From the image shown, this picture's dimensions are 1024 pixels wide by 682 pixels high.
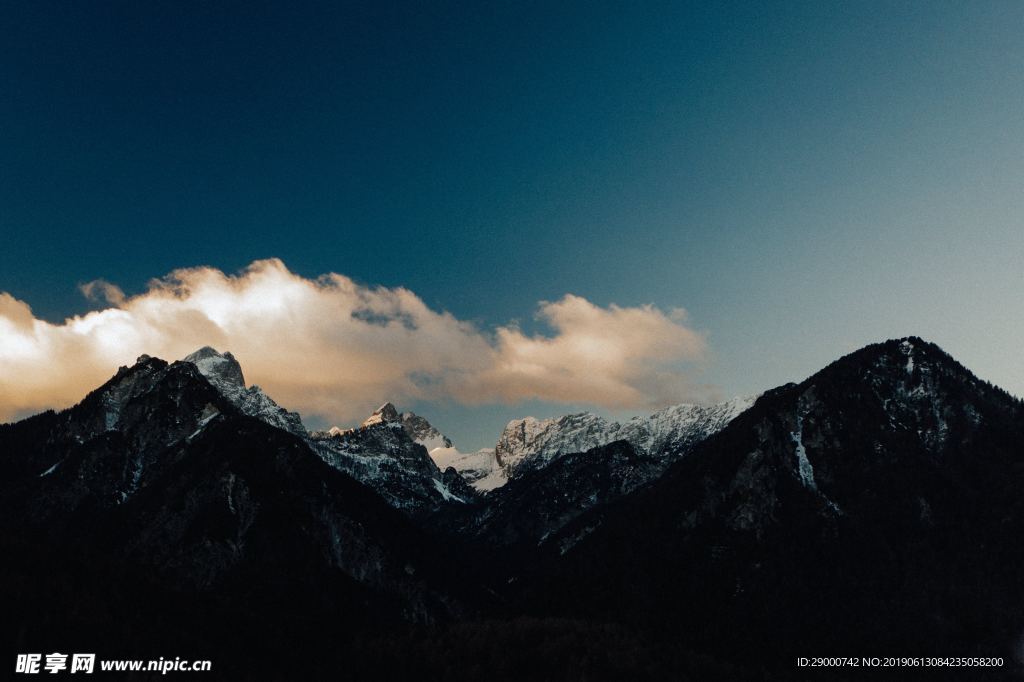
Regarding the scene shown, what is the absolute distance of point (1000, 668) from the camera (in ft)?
648

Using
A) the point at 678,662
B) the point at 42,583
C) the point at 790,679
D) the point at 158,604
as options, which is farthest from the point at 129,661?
the point at 790,679

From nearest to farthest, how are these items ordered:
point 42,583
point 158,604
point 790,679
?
point 42,583
point 158,604
point 790,679

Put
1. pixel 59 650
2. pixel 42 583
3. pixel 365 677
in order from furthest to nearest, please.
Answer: pixel 365 677, pixel 42 583, pixel 59 650

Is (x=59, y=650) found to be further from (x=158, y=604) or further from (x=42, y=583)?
(x=158, y=604)

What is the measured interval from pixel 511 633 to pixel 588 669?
65.1 feet

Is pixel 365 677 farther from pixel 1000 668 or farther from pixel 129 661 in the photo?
pixel 1000 668

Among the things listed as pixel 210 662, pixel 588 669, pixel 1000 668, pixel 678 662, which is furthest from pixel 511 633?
pixel 1000 668

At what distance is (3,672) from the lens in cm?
4428

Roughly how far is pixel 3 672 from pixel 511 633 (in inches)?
2583

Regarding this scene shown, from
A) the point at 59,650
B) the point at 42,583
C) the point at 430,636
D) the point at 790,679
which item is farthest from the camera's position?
the point at 790,679

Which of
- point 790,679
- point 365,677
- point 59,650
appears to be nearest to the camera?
point 59,650

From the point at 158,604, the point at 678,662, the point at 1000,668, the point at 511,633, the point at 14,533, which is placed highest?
the point at 14,533

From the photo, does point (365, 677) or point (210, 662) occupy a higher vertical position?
point (210, 662)

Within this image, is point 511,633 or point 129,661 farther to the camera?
A: point 511,633
